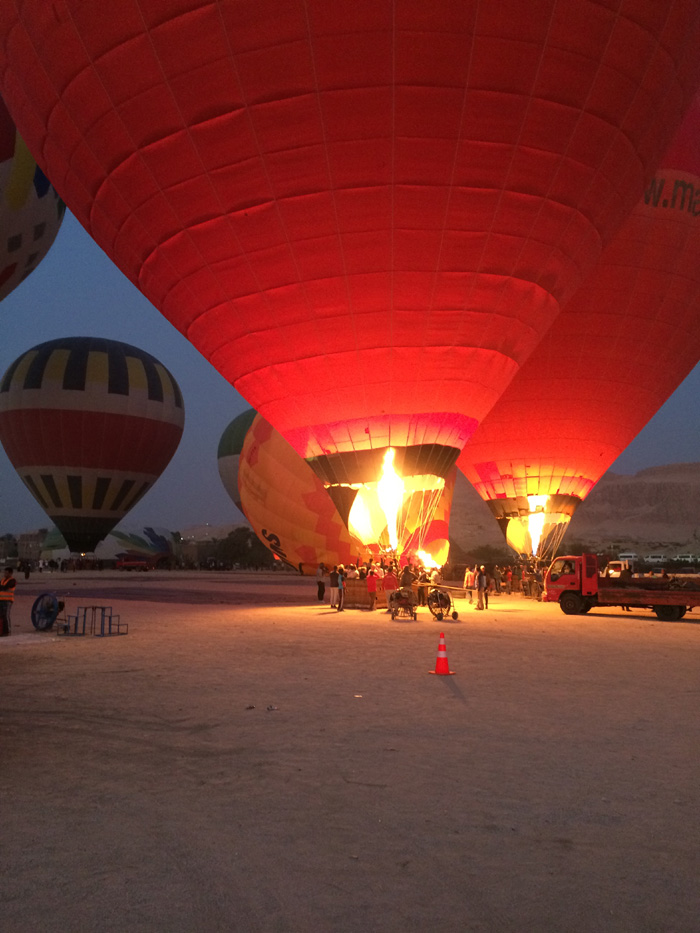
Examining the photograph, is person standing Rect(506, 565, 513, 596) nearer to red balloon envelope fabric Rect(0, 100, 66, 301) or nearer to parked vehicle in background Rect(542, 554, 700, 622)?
parked vehicle in background Rect(542, 554, 700, 622)

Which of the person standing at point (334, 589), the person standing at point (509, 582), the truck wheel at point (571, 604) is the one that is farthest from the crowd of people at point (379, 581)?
the person standing at point (509, 582)

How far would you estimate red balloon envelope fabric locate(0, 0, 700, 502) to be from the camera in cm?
1049

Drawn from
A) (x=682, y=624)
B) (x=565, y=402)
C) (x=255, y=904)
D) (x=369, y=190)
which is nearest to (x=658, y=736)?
(x=255, y=904)

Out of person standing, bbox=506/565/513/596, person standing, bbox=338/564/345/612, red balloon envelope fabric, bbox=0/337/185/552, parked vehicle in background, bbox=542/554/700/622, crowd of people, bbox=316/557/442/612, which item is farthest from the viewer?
red balloon envelope fabric, bbox=0/337/185/552

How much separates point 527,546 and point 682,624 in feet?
30.6

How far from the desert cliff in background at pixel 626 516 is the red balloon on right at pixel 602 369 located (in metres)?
62.8

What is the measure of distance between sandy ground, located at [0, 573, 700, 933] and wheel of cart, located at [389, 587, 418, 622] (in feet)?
22.6

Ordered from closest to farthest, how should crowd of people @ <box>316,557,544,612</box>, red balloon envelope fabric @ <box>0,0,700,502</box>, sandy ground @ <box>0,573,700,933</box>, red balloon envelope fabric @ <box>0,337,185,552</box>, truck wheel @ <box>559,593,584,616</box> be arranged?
sandy ground @ <box>0,573,700,933</box>, red balloon envelope fabric @ <box>0,0,700,502</box>, crowd of people @ <box>316,557,544,612</box>, truck wheel @ <box>559,593,584,616</box>, red balloon envelope fabric @ <box>0,337,185,552</box>

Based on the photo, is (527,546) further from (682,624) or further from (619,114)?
(619,114)

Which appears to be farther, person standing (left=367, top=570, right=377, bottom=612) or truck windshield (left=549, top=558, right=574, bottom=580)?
truck windshield (left=549, top=558, right=574, bottom=580)

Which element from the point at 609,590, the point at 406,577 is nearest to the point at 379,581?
the point at 406,577

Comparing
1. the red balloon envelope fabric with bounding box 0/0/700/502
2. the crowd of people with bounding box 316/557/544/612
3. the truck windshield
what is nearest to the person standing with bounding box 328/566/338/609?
the crowd of people with bounding box 316/557/544/612

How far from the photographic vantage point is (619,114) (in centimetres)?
1184

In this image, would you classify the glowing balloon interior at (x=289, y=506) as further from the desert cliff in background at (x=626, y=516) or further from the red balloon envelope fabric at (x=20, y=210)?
the desert cliff in background at (x=626, y=516)
